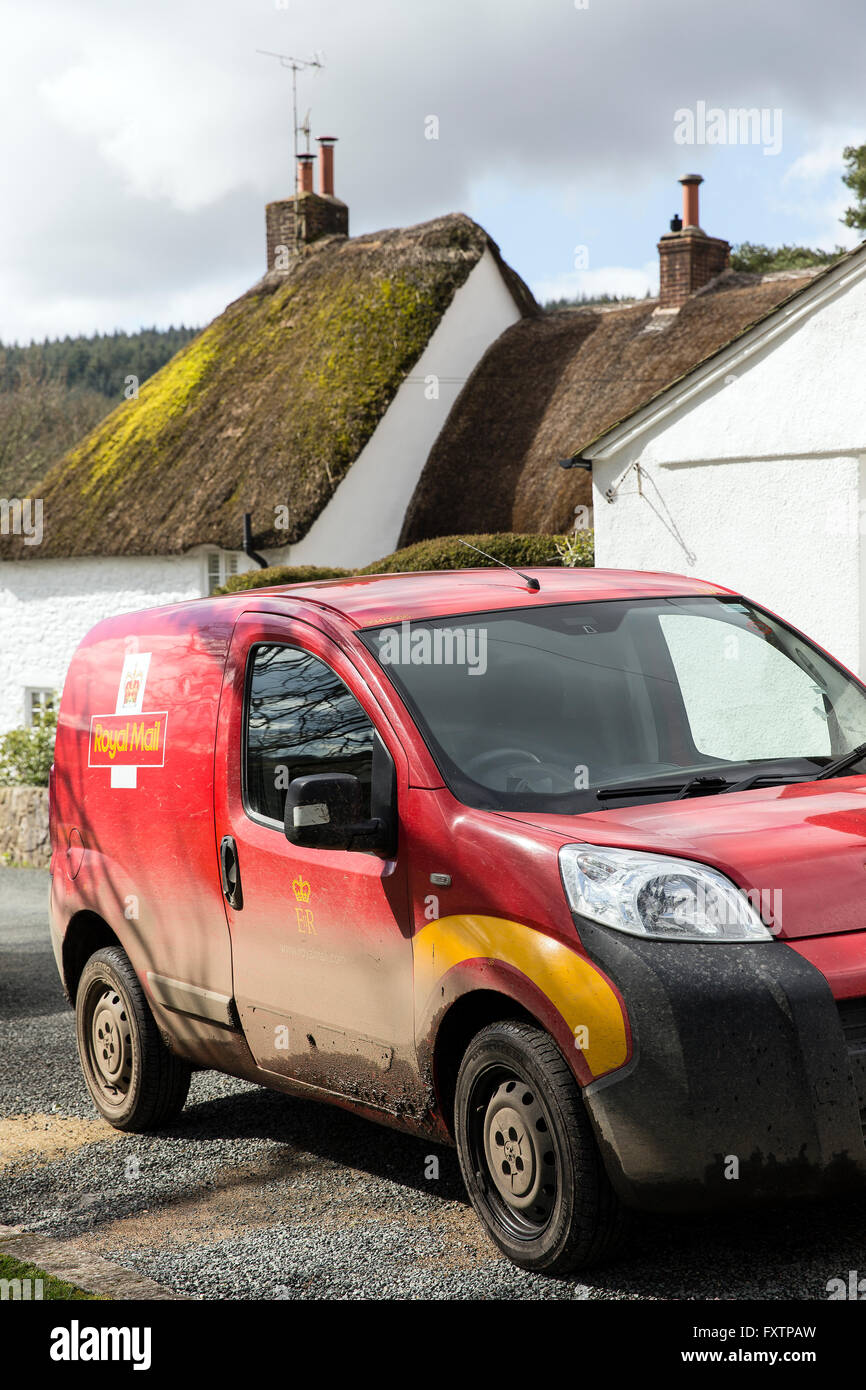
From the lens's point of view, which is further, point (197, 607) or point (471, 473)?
point (471, 473)

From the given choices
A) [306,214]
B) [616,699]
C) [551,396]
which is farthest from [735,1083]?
[306,214]

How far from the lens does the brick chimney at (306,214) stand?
28.2 m

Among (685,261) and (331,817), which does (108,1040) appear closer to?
(331,817)

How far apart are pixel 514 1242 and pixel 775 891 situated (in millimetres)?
1245

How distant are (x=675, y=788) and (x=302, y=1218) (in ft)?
6.06

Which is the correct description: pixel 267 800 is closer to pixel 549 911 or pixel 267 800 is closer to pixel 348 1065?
pixel 348 1065

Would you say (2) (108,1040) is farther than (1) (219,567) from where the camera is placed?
No

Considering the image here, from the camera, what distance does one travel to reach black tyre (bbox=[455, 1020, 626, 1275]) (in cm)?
405

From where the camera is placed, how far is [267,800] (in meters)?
5.36

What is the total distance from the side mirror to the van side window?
186 millimetres

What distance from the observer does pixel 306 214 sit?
28250 mm

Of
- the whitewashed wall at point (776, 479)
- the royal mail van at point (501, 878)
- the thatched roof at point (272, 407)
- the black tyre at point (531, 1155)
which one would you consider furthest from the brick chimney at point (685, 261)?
the black tyre at point (531, 1155)

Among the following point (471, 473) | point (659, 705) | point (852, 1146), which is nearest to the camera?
point (852, 1146)
